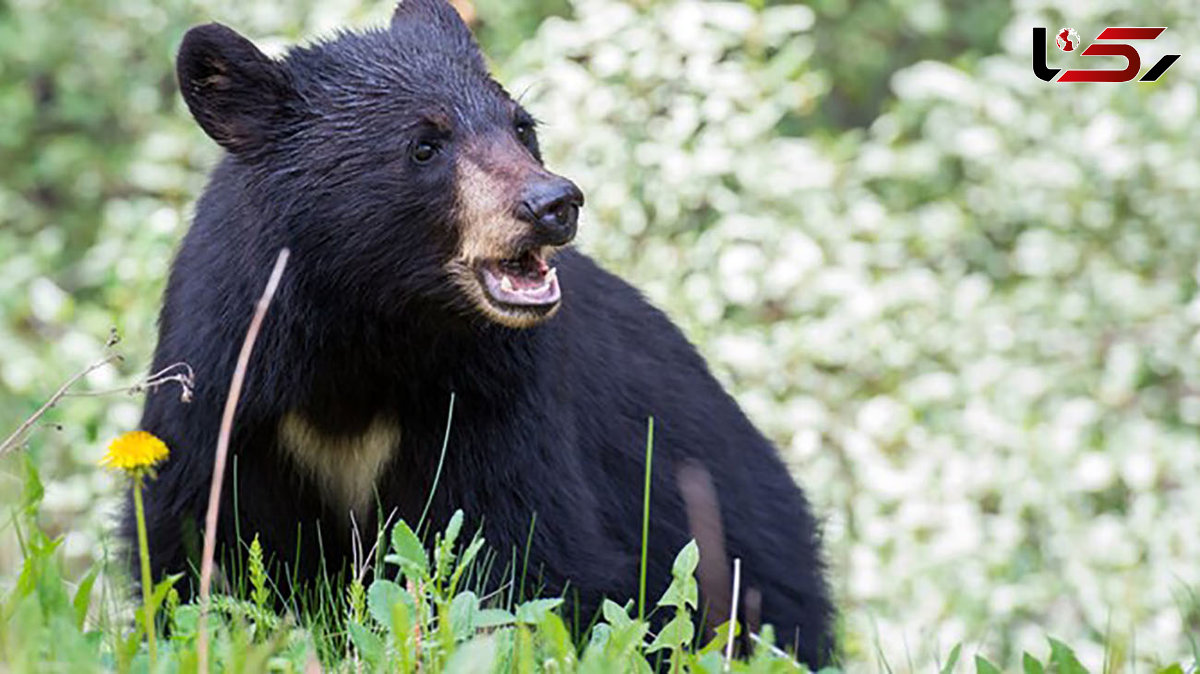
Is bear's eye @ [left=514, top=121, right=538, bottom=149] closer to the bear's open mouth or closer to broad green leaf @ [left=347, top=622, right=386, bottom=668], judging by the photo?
the bear's open mouth

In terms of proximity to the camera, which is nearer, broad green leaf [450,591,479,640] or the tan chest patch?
broad green leaf [450,591,479,640]

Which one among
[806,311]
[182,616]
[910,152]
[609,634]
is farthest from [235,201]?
[910,152]

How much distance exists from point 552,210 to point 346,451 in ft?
2.37

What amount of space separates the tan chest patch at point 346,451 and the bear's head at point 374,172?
11.7 inches

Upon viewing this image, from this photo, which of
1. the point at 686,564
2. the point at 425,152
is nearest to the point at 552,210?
the point at 425,152

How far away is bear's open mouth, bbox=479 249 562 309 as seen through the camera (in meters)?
3.98

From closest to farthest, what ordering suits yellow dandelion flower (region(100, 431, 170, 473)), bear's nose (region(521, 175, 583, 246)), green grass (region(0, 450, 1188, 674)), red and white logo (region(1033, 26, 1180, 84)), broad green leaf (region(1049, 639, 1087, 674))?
yellow dandelion flower (region(100, 431, 170, 473)) → green grass (region(0, 450, 1188, 674)) → broad green leaf (region(1049, 639, 1087, 674)) → bear's nose (region(521, 175, 583, 246)) → red and white logo (region(1033, 26, 1180, 84))

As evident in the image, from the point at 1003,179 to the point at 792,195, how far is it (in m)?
1.00

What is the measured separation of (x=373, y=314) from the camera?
4.19 meters

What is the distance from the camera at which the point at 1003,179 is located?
8.61 metres

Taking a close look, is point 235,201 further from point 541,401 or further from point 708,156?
point 708,156

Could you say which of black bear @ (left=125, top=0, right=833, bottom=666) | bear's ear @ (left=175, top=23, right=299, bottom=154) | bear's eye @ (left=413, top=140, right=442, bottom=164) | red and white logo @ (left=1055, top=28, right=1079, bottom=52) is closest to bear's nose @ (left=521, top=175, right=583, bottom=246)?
black bear @ (left=125, top=0, right=833, bottom=666)

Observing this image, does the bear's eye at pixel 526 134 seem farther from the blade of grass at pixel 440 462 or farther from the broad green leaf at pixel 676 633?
the broad green leaf at pixel 676 633

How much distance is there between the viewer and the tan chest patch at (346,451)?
430 cm
